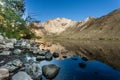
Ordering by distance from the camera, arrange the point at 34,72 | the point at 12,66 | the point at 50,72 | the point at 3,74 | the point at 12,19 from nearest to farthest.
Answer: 1. the point at 3,74
2. the point at 34,72
3. the point at 50,72
4. the point at 12,66
5. the point at 12,19

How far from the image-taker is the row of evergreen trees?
4887 cm

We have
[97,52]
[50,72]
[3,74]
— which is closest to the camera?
[3,74]

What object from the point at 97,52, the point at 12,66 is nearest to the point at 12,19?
the point at 97,52

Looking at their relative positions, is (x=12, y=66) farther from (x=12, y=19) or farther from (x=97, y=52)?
(x=12, y=19)

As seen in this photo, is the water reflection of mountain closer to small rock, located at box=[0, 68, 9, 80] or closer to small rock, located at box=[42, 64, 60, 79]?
small rock, located at box=[42, 64, 60, 79]

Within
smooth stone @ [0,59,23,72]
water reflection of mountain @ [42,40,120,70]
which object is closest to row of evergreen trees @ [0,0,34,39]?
water reflection of mountain @ [42,40,120,70]

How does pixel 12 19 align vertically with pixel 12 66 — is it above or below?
above

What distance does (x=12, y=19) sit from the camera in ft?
175

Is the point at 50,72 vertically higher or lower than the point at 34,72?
lower

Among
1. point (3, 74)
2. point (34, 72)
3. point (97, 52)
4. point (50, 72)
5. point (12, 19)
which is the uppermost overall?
point (12, 19)

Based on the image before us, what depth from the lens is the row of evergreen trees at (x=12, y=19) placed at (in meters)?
48.9

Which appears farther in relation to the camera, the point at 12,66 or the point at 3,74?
the point at 12,66

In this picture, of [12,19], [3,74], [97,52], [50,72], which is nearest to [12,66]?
[3,74]

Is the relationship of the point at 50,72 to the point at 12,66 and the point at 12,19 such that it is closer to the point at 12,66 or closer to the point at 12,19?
the point at 12,66
